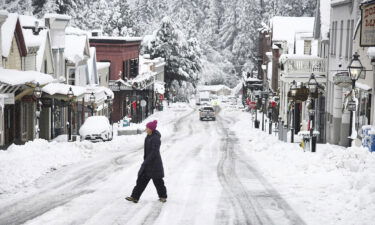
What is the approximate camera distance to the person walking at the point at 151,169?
42.6 ft

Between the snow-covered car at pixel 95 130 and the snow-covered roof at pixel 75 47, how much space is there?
1180 centimetres

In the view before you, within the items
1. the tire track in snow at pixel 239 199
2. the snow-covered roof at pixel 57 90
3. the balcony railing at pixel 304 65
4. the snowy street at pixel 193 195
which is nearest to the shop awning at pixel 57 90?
the snow-covered roof at pixel 57 90

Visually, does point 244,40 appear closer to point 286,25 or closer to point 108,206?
point 286,25

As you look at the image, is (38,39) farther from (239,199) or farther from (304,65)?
(239,199)

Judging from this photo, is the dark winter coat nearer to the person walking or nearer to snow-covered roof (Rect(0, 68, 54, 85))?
the person walking

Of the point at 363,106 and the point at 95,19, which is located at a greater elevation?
the point at 95,19

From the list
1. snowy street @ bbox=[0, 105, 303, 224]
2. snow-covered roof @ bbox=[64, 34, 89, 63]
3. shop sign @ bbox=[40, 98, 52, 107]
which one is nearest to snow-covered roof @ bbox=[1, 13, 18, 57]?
shop sign @ bbox=[40, 98, 52, 107]

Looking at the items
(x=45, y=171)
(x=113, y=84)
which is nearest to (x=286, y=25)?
(x=113, y=84)

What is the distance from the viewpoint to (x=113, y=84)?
58.8 m

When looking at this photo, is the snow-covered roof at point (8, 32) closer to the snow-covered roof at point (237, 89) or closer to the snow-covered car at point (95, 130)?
the snow-covered car at point (95, 130)

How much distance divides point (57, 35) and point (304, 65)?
1705 centimetres

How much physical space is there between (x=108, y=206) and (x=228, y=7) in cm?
12838

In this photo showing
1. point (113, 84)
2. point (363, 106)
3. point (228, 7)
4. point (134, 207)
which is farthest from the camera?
point (228, 7)

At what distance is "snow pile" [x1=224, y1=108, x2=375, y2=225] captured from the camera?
1159 cm
